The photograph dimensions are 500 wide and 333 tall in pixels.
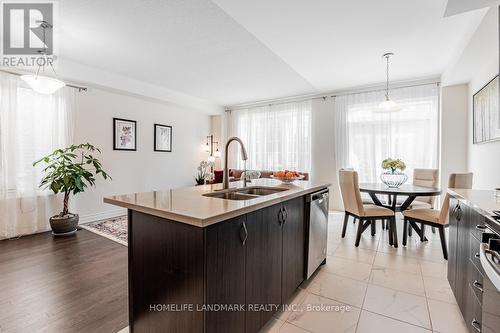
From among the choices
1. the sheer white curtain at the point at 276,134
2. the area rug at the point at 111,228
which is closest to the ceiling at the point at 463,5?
the sheer white curtain at the point at 276,134

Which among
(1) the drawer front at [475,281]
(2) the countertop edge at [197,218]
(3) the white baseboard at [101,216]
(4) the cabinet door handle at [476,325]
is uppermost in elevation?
(2) the countertop edge at [197,218]

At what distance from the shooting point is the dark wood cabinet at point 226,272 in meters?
1.10

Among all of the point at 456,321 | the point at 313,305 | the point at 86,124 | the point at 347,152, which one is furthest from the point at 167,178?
the point at 456,321

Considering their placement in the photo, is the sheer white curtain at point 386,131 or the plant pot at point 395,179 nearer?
the plant pot at point 395,179

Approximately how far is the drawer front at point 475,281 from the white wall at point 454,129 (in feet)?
10.5

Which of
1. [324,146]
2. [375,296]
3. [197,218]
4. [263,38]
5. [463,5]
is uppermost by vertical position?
[263,38]

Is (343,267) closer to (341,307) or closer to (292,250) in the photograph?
(341,307)

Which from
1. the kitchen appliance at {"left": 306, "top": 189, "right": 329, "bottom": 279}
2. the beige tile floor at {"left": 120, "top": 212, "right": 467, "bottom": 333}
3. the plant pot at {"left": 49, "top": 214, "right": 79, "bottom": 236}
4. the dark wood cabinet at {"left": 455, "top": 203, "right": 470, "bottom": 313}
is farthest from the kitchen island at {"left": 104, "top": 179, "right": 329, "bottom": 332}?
the plant pot at {"left": 49, "top": 214, "right": 79, "bottom": 236}

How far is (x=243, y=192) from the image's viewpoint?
2.09m

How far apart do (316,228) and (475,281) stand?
1090 millimetres

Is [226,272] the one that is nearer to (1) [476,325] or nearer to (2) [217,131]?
(1) [476,325]

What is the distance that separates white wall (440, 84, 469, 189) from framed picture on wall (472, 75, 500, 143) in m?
0.48

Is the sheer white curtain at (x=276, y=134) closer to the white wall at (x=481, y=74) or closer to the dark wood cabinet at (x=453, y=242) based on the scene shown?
the white wall at (x=481, y=74)

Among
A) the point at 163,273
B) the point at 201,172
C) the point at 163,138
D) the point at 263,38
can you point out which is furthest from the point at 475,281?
the point at 201,172
